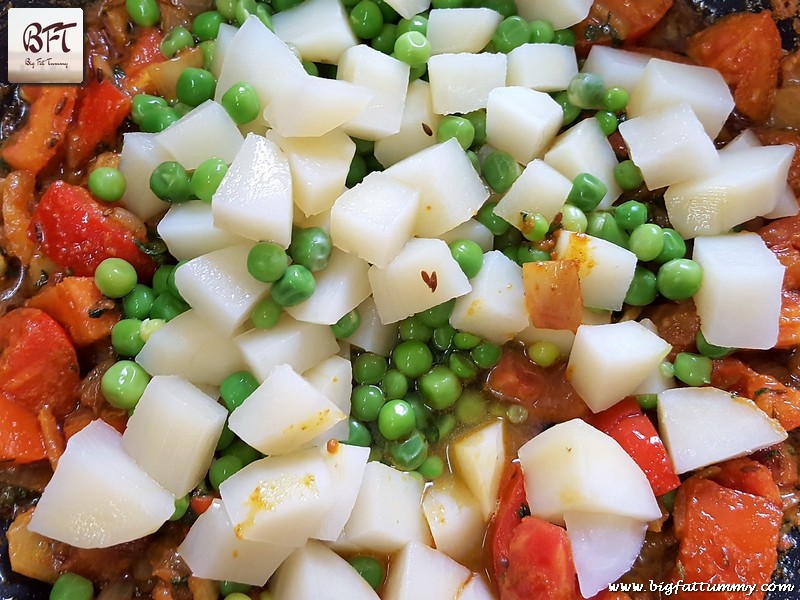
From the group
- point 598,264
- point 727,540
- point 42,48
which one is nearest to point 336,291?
point 598,264

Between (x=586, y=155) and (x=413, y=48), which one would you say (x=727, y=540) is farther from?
(x=413, y=48)

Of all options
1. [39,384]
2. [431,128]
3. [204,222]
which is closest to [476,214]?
[431,128]

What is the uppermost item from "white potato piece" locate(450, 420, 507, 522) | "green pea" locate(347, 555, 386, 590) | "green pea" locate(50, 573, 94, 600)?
"white potato piece" locate(450, 420, 507, 522)

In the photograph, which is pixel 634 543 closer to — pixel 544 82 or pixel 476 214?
pixel 476 214

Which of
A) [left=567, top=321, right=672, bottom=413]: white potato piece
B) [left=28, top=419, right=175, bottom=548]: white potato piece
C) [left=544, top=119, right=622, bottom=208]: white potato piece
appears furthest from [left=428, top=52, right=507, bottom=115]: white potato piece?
[left=28, top=419, right=175, bottom=548]: white potato piece

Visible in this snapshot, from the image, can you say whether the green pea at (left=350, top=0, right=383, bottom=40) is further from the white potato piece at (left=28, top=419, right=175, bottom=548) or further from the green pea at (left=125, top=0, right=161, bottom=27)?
the white potato piece at (left=28, top=419, right=175, bottom=548)

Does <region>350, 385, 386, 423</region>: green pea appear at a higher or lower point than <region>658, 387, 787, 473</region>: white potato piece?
lower
